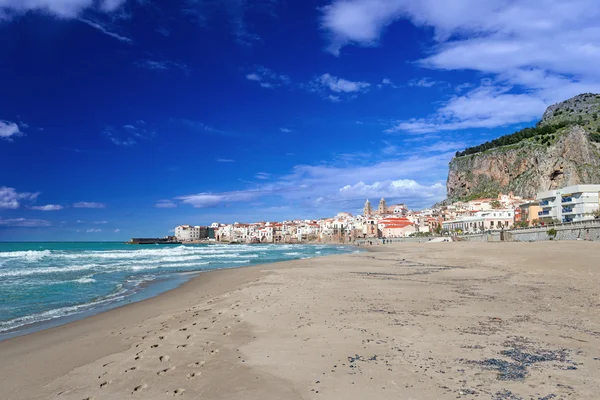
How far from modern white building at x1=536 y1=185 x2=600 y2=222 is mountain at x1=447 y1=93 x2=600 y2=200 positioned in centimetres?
4341

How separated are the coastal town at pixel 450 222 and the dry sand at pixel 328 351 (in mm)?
42717

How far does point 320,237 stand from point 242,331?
13757 centimetres

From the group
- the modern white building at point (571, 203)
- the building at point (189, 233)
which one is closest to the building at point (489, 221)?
the modern white building at point (571, 203)

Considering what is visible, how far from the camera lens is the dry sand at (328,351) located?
14.3 feet

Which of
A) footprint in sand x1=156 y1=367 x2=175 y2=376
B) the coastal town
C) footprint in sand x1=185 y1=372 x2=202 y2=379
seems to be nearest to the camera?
footprint in sand x1=185 y1=372 x2=202 y2=379

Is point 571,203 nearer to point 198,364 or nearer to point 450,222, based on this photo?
point 450,222

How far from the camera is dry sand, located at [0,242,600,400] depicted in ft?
14.3

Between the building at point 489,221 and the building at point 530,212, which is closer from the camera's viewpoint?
the building at point 530,212

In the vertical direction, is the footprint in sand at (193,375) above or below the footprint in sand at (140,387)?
above

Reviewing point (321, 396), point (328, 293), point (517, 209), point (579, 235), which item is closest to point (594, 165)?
point (517, 209)

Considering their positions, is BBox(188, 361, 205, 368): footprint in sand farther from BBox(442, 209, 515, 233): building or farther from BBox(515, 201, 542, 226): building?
BBox(442, 209, 515, 233): building

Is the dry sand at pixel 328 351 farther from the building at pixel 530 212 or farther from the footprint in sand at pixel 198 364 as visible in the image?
the building at pixel 530 212

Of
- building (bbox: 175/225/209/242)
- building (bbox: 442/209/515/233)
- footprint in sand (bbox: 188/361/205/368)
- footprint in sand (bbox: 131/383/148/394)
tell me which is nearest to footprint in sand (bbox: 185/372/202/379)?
footprint in sand (bbox: 188/361/205/368)

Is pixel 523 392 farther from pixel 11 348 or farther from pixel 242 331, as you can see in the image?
pixel 11 348
